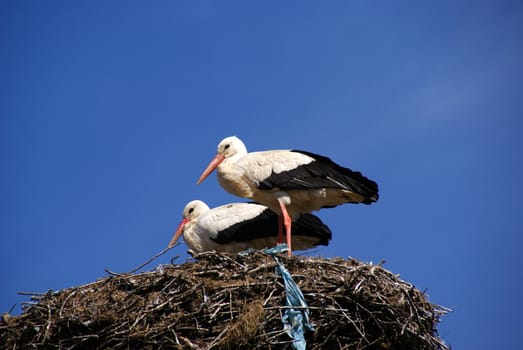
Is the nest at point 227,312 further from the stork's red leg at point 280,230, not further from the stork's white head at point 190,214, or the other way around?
the stork's white head at point 190,214

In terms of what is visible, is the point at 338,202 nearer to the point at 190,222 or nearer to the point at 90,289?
the point at 190,222

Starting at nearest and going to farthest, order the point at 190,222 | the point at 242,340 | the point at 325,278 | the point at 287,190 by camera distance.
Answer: the point at 242,340
the point at 325,278
the point at 287,190
the point at 190,222

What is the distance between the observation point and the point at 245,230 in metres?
9.39

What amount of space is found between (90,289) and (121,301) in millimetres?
511

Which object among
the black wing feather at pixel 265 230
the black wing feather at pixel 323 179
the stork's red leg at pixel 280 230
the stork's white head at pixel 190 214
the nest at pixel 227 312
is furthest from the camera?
the stork's white head at pixel 190 214

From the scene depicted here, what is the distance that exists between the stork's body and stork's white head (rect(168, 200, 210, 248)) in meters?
0.49

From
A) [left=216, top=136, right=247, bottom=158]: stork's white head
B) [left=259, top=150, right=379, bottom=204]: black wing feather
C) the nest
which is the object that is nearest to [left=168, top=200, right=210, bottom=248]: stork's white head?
[left=216, top=136, right=247, bottom=158]: stork's white head

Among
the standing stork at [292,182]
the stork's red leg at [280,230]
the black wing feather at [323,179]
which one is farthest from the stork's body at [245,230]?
the black wing feather at [323,179]

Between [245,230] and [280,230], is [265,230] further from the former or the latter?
[280,230]

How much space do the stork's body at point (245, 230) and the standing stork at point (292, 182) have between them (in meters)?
0.46

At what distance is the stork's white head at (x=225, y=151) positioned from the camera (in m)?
9.39

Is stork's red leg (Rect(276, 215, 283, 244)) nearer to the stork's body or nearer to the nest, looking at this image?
the stork's body

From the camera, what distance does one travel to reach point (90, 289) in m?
7.12

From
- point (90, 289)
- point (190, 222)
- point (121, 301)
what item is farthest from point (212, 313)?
point (190, 222)
